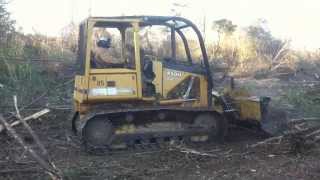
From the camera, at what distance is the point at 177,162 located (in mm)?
9492

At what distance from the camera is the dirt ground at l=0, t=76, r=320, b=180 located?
844 centimetres

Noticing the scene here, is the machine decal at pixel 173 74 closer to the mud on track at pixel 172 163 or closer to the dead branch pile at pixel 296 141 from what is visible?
the mud on track at pixel 172 163

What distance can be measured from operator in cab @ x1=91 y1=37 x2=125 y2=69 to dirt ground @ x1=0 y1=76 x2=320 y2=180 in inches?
61.1

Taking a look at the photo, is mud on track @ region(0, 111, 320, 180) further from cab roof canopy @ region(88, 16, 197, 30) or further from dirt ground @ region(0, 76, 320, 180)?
cab roof canopy @ region(88, 16, 197, 30)

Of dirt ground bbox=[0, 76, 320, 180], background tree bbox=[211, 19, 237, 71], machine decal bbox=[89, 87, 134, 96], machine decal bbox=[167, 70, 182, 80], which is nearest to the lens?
dirt ground bbox=[0, 76, 320, 180]

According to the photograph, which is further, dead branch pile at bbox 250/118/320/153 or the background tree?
the background tree

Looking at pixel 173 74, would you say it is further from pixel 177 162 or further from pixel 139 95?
pixel 177 162

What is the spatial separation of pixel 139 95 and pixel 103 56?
94cm

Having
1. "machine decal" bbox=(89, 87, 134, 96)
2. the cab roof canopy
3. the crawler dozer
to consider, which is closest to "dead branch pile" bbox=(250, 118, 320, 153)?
the crawler dozer

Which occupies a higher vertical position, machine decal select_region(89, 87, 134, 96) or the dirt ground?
machine decal select_region(89, 87, 134, 96)

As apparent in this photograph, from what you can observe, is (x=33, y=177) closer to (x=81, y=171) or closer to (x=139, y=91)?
(x=81, y=171)

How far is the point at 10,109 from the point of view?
51.2ft

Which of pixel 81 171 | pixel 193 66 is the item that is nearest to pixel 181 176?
pixel 81 171

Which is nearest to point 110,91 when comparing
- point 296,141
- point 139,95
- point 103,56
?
point 139,95
